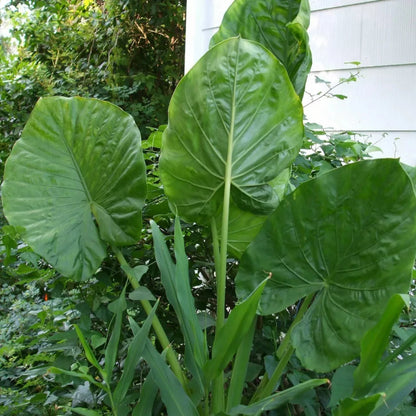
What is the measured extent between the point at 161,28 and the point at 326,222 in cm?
350

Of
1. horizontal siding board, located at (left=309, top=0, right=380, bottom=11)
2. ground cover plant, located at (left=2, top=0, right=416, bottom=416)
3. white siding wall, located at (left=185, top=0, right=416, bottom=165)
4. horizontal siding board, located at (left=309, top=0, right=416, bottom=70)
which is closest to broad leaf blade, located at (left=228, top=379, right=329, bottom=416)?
ground cover plant, located at (left=2, top=0, right=416, bottom=416)

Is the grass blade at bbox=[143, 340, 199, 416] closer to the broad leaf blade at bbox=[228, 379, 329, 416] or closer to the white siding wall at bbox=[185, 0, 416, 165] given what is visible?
the broad leaf blade at bbox=[228, 379, 329, 416]

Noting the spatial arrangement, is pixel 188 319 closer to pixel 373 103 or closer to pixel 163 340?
pixel 163 340

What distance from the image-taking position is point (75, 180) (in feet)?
3.40

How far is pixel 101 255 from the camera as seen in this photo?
39.5 inches

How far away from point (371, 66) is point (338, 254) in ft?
4.24

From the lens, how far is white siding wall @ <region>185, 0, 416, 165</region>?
1830mm

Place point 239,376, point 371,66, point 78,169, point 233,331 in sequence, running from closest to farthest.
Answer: point 233,331 < point 239,376 < point 78,169 < point 371,66

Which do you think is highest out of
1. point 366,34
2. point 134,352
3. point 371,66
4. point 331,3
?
point 331,3

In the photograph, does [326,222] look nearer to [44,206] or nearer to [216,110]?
[216,110]

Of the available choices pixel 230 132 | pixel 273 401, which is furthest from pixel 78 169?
pixel 273 401

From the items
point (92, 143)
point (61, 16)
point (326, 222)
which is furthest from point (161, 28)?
point (326, 222)

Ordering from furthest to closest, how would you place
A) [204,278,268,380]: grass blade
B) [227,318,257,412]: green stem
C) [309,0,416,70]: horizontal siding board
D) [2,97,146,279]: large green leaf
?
1. [309,0,416,70]: horizontal siding board
2. [2,97,146,279]: large green leaf
3. [227,318,257,412]: green stem
4. [204,278,268,380]: grass blade

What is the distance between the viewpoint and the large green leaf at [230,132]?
897 mm
